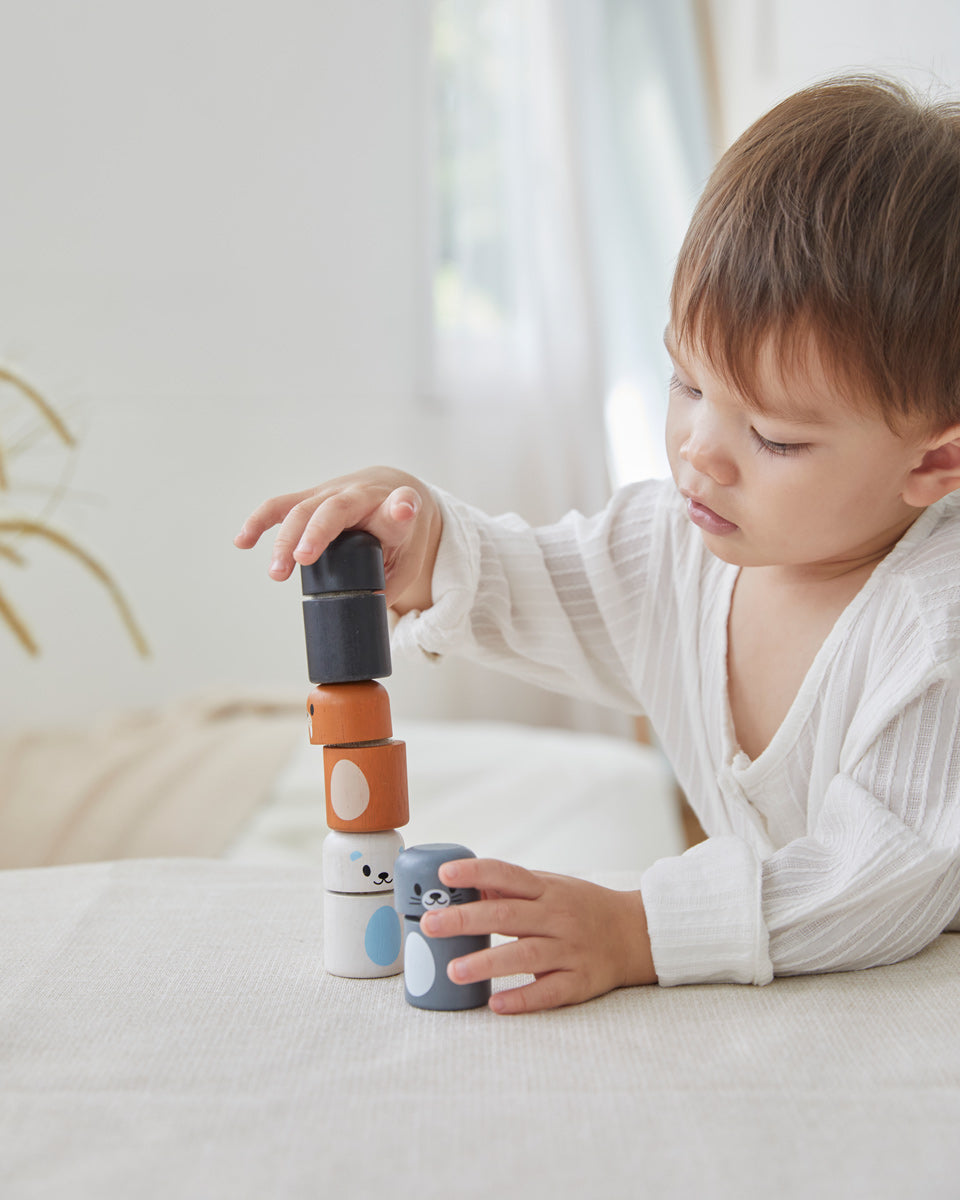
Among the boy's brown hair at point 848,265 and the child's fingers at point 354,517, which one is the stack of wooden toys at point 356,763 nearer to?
the child's fingers at point 354,517

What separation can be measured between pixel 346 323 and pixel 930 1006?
209cm

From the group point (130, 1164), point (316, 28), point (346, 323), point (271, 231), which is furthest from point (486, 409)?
point (130, 1164)

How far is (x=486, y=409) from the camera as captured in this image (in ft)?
8.22

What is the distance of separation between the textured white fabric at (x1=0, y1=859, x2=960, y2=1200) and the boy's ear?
0.91 feet

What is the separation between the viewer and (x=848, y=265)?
64 centimetres

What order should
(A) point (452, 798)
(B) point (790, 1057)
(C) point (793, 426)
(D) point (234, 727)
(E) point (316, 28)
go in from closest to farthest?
1. (B) point (790, 1057)
2. (C) point (793, 426)
3. (A) point (452, 798)
4. (D) point (234, 727)
5. (E) point (316, 28)

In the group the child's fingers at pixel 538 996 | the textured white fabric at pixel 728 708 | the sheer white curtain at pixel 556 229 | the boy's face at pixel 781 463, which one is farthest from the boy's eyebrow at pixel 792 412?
the sheer white curtain at pixel 556 229

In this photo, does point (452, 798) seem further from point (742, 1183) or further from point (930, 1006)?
point (742, 1183)

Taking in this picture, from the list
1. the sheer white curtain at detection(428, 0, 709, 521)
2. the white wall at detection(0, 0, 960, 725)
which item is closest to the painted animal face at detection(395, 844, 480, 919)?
the white wall at detection(0, 0, 960, 725)

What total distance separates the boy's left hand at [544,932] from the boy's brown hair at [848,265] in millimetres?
305

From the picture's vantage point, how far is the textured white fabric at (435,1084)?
38 centimetres

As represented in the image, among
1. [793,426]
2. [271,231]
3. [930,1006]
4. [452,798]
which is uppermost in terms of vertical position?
[271,231]

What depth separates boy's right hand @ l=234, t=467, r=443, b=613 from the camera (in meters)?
0.60

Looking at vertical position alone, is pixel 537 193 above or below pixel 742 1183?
above
